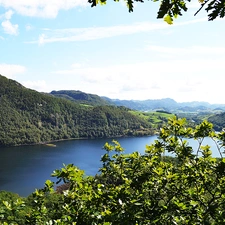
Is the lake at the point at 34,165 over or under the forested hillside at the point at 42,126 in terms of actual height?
under

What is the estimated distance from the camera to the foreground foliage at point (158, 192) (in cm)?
460

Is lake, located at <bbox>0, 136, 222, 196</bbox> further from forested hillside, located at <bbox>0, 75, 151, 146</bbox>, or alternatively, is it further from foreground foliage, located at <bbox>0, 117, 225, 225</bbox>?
foreground foliage, located at <bbox>0, 117, 225, 225</bbox>

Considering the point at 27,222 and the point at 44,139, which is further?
the point at 44,139

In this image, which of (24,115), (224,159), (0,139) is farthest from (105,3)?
(24,115)

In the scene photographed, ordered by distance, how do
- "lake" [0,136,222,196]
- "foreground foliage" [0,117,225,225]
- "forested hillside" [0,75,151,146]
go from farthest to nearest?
"forested hillside" [0,75,151,146] → "lake" [0,136,222,196] → "foreground foliage" [0,117,225,225]

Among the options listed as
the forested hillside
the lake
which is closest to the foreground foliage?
the lake

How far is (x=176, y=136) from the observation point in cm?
550

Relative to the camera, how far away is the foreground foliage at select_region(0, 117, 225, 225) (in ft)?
15.1

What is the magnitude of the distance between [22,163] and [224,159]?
99593 millimetres

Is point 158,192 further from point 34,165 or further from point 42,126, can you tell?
point 42,126

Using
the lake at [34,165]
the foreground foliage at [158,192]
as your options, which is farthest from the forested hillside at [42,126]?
the foreground foliage at [158,192]

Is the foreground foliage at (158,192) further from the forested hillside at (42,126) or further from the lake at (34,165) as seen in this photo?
the forested hillside at (42,126)

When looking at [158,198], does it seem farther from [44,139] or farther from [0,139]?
[44,139]

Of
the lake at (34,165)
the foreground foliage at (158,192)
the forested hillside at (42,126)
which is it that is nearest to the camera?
the foreground foliage at (158,192)
